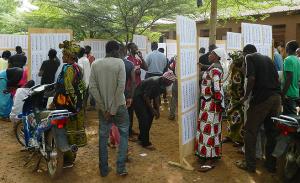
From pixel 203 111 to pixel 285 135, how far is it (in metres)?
1.38

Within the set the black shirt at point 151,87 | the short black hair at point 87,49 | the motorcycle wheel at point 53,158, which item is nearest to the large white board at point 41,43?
the short black hair at point 87,49

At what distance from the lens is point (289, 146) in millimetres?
4582

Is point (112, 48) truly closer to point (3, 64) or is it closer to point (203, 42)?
point (3, 64)

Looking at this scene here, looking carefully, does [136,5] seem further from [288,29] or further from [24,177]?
[288,29]

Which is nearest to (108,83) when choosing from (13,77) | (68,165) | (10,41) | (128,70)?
(128,70)

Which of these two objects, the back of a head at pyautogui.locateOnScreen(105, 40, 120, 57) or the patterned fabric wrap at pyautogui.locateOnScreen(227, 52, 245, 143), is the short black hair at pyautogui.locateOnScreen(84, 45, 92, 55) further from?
the back of a head at pyautogui.locateOnScreen(105, 40, 120, 57)

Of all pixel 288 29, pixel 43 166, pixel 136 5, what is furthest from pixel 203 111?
pixel 288 29

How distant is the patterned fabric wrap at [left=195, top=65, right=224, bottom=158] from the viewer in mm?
5363

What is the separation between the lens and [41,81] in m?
8.04

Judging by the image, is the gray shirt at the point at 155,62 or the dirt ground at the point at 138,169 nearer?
the dirt ground at the point at 138,169

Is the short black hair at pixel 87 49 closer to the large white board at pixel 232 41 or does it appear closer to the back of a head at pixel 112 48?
the large white board at pixel 232 41

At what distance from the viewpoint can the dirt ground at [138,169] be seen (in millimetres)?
5153

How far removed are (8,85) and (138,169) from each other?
4.23 meters

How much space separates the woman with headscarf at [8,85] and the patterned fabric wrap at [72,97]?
9.45ft
